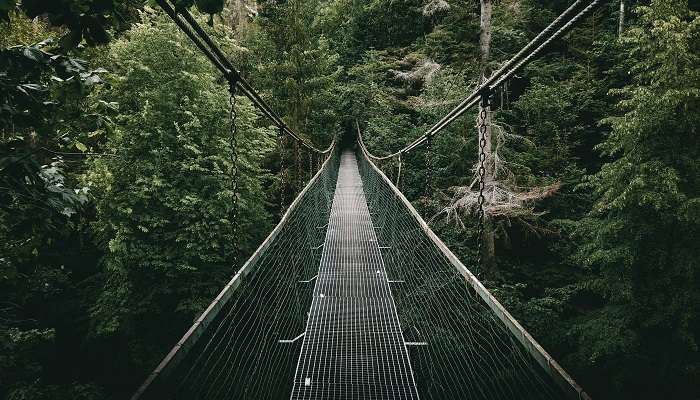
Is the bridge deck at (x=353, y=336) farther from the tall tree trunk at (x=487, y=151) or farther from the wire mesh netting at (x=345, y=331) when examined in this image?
the tall tree trunk at (x=487, y=151)

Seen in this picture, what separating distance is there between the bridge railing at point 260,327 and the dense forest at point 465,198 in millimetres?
979

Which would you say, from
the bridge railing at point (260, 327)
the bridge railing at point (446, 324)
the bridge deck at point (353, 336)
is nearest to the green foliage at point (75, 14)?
the bridge railing at point (260, 327)

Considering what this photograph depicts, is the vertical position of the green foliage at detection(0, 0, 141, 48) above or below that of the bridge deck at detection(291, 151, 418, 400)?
above

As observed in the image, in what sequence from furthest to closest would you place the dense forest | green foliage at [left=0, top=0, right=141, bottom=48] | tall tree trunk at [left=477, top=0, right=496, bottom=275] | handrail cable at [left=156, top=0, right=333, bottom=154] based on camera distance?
tall tree trunk at [left=477, top=0, right=496, bottom=275], the dense forest, handrail cable at [left=156, top=0, right=333, bottom=154], green foliage at [left=0, top=0, right=141, bottom=48]

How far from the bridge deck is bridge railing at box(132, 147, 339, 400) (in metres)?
0.14

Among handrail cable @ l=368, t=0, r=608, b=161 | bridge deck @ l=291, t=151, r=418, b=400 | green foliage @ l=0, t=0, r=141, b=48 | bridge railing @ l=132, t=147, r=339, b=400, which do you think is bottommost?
bridge deck @ l=291, t=151, r=418, b=400

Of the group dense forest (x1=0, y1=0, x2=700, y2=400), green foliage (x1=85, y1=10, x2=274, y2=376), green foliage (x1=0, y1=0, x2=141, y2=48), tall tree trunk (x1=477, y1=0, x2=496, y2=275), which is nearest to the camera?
green foliage (x1=0, y1=0, x2=141, y2=48)

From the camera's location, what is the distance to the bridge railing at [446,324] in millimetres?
1110

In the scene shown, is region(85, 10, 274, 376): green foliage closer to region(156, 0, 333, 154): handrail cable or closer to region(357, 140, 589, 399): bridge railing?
region(357, 140, 589, 399): bridge railing

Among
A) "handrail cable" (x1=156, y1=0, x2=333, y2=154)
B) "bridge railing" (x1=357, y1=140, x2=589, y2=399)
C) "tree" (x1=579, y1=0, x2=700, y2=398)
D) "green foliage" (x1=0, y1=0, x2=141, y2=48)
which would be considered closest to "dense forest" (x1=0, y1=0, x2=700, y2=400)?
"tree" (x1=579, y1=0, x2=700, y2=398)

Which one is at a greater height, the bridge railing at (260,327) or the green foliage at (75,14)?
the green foliage at (75,14)

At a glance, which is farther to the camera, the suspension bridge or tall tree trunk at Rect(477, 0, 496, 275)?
tall tree trunk at Rect(477, 0, 496, 275)

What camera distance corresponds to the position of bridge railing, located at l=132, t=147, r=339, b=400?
3.16 ft

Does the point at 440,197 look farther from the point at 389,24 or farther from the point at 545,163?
the point at 389,24
